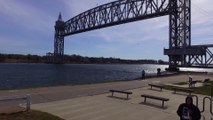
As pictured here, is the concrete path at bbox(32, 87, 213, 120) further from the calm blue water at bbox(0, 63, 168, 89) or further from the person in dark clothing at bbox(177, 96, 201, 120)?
the calm blue water at bbox(0, 63, 168, 89)

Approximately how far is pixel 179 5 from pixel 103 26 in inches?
1412

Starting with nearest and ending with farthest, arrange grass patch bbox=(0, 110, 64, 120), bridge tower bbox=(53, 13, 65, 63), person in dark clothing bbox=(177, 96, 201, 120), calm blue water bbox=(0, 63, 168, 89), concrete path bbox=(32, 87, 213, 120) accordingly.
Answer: person in dark clothing bbox=(177, 96, 201, 120)
grass patch bbox=(0, 110, 64, 120)
concrete path bbox=(32, 87, 213, 120)
calm blue water bbox=(0, 63, 168, 89)
bridge tower bbox=(53, 13, 65, 63)

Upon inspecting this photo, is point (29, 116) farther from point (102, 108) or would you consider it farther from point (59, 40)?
point (59, 40)

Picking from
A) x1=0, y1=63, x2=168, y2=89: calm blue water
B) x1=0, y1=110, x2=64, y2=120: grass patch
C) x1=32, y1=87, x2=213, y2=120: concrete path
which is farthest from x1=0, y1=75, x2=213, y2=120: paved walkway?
x1=0, y1=63, x2=168, y2=89: calm blue water

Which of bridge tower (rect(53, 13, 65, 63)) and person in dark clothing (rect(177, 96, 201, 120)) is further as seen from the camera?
bridge tower (rect(53, 13, 65, 63))

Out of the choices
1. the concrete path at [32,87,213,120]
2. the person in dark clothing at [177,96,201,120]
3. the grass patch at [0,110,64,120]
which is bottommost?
the concrete path at [32,87,213,120]

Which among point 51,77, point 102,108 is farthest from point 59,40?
point 102,108

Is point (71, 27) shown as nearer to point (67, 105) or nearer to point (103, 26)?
point (103, 26)

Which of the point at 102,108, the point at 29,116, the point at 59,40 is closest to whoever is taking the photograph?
the point at 29,116

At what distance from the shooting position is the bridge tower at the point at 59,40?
15141 cm

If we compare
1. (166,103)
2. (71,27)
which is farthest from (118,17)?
(166,103)

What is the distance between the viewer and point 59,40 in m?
158

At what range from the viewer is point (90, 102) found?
16531 mm

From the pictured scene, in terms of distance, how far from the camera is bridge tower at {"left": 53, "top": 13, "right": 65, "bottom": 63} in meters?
151
